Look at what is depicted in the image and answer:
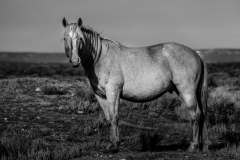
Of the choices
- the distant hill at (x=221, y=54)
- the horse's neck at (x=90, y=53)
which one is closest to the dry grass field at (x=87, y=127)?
the horse's neck at (x=90, y=53)

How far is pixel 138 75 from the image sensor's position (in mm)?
7414

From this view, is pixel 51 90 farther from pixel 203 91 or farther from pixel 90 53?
pixel 203 91

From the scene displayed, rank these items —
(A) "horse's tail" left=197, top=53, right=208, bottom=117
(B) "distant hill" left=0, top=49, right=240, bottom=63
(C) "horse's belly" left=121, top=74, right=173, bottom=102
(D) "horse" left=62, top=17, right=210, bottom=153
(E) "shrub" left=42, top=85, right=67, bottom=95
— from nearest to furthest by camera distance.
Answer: (D) "horse" left=62, top=17, right=210, bottom=153 < (C) "horse's belly" left=121, top=74, right=173, bottom=102 < (A) "horse's tail" left=197, top=53, right=208, bottom=117 < (E) "shrub" left=42, top=85, right=67, bottom=95 < (B) "distant hill" left=0, top=49, right=240, bottom=63

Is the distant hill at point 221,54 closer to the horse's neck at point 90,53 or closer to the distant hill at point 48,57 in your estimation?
the distant hill at point 48,57

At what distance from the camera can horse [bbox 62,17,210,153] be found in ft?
23.7

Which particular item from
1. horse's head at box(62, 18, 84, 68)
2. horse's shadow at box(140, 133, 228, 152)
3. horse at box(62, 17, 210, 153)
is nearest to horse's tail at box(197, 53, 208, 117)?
horse at box(62, 17, 210, 153)

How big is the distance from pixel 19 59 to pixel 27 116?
128 metres

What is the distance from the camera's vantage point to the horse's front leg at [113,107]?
23.3 feet

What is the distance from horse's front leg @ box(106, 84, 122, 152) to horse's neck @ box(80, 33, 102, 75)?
661 millimetres

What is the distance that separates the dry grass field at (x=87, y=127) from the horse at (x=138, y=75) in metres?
0.79

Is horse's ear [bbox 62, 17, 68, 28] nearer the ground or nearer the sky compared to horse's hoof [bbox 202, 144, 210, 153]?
nearer the sky

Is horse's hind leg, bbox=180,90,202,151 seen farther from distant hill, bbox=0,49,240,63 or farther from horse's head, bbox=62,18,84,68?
distant hill, bbox=0,49,240,63

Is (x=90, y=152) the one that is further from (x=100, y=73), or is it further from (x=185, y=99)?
(x=185, y=99)

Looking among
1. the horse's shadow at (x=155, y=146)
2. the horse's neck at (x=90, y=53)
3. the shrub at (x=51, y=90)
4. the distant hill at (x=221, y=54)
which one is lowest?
the horse's shadow at (x=155, y=146)
